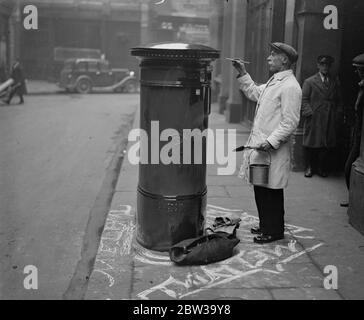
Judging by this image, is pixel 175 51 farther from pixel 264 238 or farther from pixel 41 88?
pixel 41 88

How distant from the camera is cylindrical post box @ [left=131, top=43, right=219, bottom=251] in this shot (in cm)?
462

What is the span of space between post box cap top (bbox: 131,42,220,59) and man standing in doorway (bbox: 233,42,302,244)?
1.90 feet

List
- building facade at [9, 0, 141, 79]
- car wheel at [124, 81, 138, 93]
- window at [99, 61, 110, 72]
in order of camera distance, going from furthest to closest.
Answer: building facade at [9, 0, 141, 79] < car wheel at [124, 81, 138, 93] < window at [99, 61, 110, 72]

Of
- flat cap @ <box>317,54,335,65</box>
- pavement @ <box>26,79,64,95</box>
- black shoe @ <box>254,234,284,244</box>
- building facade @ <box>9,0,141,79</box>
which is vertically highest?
building facade @ <box>9,0,141,79</box>

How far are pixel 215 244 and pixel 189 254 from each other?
290 millimetres

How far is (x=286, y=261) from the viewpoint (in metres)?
4.74

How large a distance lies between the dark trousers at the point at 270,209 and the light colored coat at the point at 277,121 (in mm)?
177

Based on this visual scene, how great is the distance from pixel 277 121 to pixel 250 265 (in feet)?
4.43

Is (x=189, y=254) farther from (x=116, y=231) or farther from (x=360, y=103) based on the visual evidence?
(x=360, y=103)

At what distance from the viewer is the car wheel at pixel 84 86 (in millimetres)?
28481

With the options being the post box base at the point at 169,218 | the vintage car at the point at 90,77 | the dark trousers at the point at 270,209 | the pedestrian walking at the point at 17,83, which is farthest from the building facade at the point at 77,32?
the dark trousers at the point at 270,209

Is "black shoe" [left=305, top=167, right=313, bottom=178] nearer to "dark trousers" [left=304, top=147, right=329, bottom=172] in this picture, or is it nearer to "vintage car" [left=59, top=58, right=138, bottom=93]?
"dark trousers" [left=304, top=147, right=329, bottom=172]

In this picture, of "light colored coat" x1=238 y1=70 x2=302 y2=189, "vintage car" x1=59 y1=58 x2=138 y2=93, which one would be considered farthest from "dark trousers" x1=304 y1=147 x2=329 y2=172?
"vintage car" x1=59 y1=58 x2=138 y2=93

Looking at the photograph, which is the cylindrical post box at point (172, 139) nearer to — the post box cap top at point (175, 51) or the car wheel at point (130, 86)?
the post box cap top at point (175, 51)
